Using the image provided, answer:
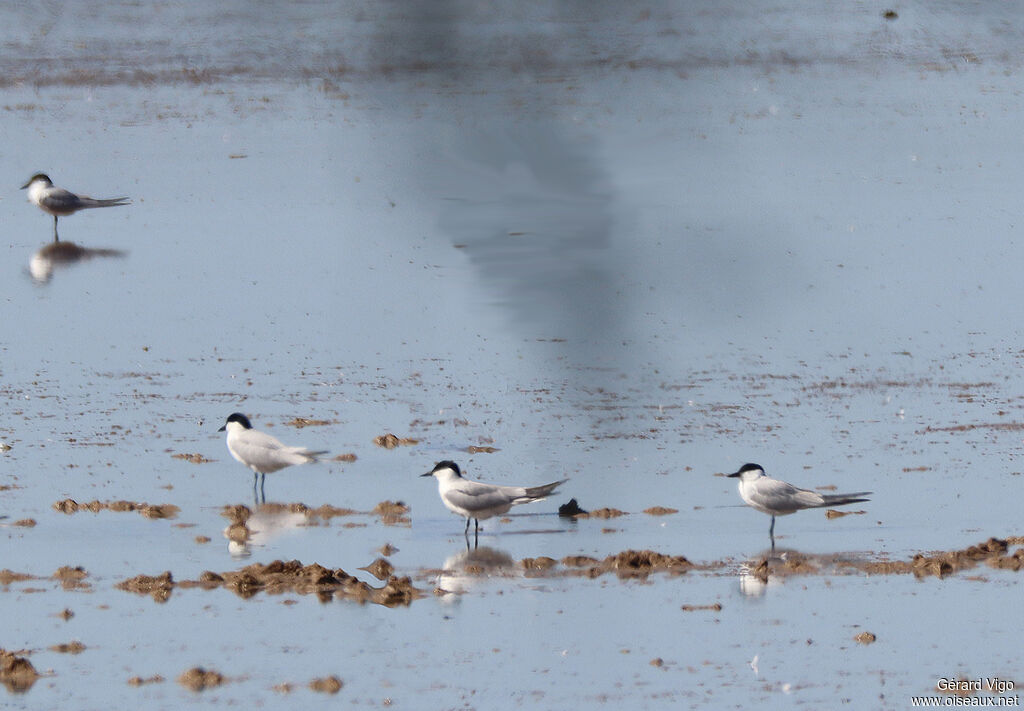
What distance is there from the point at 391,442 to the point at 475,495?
161cm

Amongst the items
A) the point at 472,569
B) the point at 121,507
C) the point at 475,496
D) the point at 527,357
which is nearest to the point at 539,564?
the point at 472,569

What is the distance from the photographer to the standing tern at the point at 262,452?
9.12 metres

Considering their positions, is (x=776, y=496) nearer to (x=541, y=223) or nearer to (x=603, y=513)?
(x=603, y=513)

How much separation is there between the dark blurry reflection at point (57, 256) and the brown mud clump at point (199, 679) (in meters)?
8.50

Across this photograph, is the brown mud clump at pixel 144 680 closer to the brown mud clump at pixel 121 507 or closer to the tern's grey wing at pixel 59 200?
the brown mud clump at pixel 121 507

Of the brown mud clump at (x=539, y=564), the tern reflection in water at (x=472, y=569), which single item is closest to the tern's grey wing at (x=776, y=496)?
the brown mud clump at (x=539, y=564)

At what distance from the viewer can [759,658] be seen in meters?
6.59

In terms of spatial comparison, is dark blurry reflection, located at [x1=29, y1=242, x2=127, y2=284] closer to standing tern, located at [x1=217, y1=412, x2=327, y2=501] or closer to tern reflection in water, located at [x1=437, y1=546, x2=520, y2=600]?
standing tern, located at [x1=217, y1=412, x2=327, y2=501]

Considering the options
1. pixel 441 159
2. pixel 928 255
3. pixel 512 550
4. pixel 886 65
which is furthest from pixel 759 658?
pixel 886 65

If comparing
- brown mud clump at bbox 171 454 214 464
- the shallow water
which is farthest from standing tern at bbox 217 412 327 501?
brown mud clump at bbox 171 454 214 464

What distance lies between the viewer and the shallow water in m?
6.81

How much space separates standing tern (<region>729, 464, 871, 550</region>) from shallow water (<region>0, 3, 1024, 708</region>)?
0.19 m

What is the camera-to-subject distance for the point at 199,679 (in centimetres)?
638

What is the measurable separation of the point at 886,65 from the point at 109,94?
385 inches
